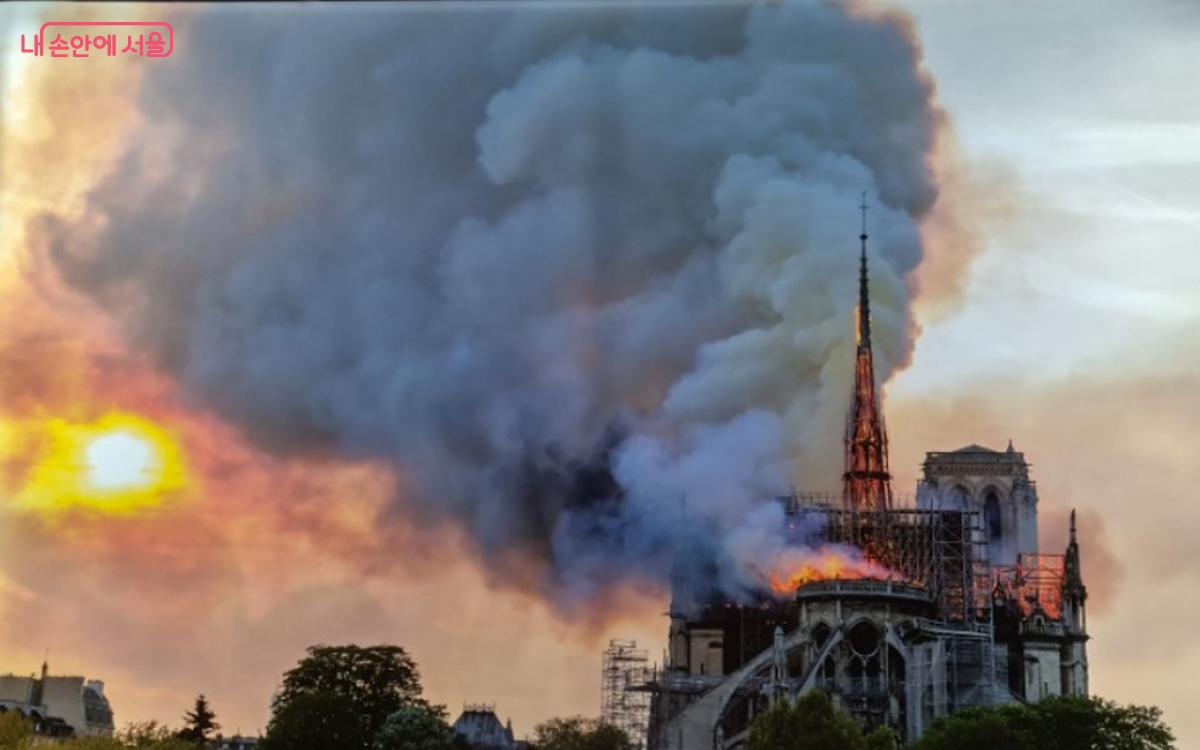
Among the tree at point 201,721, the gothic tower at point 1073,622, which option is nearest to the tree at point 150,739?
the tree at point 201,721

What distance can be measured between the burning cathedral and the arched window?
19.8 ft

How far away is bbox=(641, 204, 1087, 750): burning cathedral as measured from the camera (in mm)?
61156

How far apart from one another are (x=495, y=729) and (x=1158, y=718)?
3555cm

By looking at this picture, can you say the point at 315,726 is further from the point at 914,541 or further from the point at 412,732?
the point at 914,541

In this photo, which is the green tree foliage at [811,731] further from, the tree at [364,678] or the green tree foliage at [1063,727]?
the tree at [364,678]

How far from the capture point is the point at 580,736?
6981 centimetres

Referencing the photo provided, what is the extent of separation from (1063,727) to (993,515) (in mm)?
37803

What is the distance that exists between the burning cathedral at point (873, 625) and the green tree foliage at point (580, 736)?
6.36ft

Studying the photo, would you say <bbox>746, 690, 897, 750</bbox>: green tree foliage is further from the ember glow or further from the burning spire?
the burning spire

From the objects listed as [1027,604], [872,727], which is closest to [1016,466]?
[1027,604]

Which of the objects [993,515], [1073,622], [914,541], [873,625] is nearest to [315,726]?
[873,625]

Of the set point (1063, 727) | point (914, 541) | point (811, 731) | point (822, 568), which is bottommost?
point (811, 731)

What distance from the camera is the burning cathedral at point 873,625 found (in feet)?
201

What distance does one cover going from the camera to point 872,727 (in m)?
60.2
